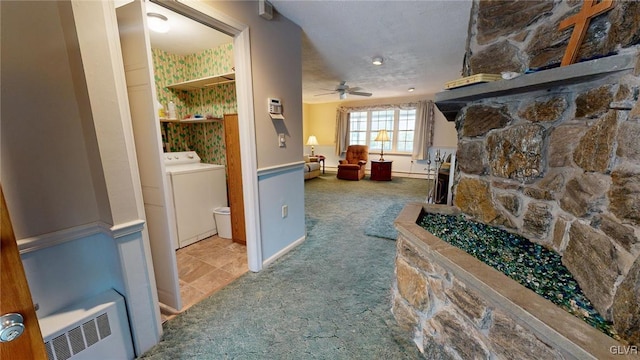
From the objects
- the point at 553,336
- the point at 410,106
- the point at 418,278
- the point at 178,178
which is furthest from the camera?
the point at 410,106

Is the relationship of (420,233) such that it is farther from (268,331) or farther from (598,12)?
(598,12)

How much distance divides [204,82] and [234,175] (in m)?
1.10

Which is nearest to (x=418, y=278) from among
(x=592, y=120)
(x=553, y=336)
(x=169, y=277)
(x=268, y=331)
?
(x=553, y=336)

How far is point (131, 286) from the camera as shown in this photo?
1.28 metres

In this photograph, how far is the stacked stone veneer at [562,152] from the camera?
88 cm

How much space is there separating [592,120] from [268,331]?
6.67ft

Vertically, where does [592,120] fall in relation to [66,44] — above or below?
below

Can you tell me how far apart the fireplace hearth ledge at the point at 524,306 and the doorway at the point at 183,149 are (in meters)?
1.45

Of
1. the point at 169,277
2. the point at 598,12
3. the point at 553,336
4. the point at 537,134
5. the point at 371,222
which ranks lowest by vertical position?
the point at 371,222

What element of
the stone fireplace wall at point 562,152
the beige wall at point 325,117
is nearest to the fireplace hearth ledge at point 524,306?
the stone fireplace wall at point 562,152

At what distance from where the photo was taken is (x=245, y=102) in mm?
1863

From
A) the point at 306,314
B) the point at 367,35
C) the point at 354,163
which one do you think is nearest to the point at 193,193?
the point at 306,314

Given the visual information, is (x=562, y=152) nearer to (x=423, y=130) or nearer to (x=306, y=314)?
(x=306, y=314)

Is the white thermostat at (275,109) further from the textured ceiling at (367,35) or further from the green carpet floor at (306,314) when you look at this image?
the green carpet floor at (306,314)
